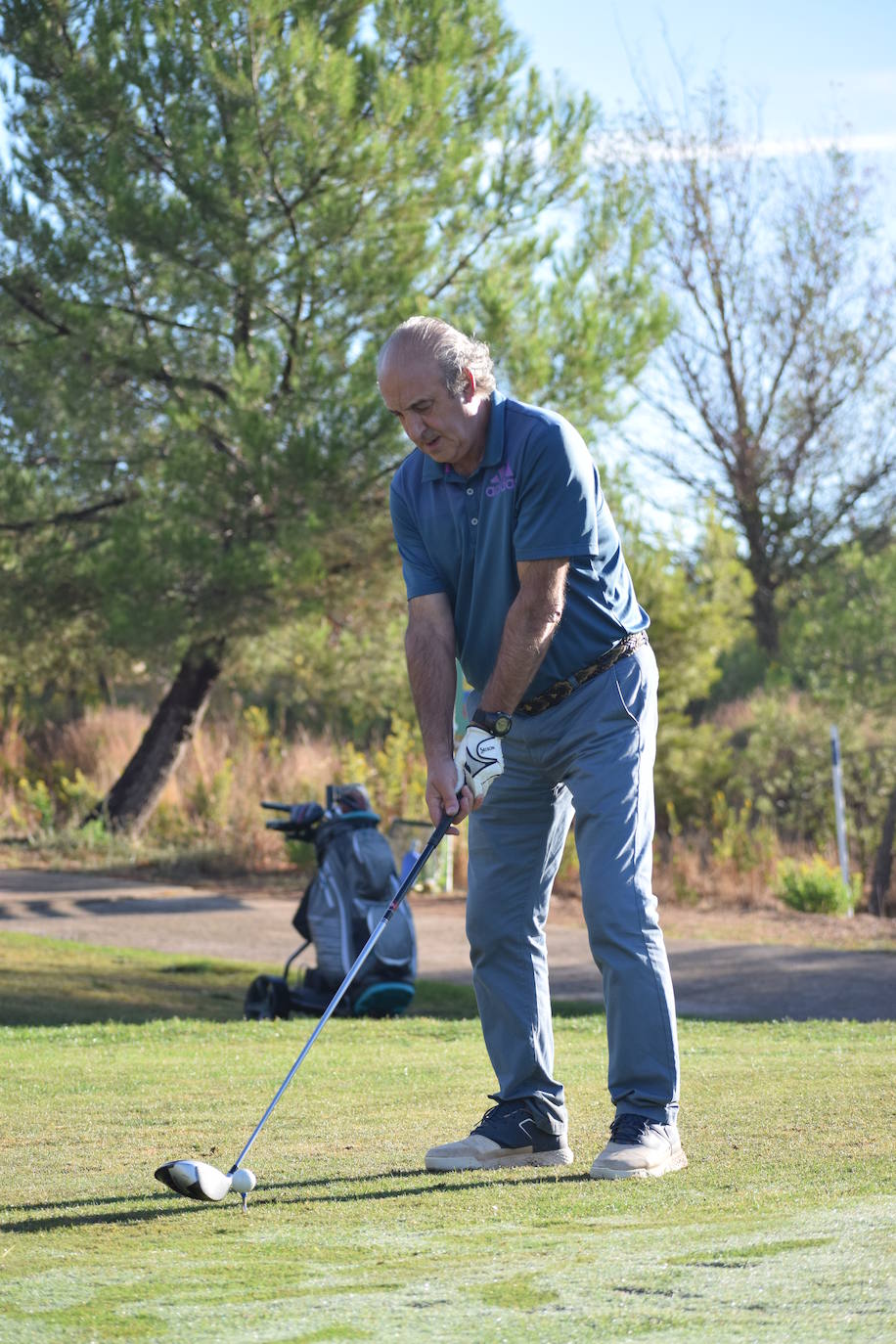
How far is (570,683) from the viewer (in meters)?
4.19

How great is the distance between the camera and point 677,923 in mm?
13266

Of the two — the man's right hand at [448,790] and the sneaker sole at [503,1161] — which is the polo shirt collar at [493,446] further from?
the sneaker sole at [503,1161]

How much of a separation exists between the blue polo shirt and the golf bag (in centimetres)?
400

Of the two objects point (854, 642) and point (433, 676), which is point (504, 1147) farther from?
point (854, 642)

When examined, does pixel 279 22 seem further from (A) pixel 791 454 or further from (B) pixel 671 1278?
(A) pixel 791 454

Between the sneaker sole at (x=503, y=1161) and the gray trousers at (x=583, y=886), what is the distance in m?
0.07

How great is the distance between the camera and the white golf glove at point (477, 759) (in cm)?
409

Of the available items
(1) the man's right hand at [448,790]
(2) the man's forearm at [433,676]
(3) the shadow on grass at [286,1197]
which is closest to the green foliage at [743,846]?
(2) the man's forearm at [433,676]

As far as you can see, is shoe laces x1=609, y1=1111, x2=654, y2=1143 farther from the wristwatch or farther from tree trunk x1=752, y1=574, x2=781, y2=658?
tree trunk x1=752, y1=574, x2=781, y2=658

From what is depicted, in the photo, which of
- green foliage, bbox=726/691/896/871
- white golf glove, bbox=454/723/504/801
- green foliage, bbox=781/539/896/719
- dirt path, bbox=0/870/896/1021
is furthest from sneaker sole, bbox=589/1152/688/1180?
green foliage, bbox=781/539/896/719

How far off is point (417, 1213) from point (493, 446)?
1893 mm

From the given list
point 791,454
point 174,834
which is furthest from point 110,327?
point 791,454

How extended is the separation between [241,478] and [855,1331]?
12.9 m

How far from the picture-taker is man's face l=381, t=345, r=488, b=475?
415 centimetres
